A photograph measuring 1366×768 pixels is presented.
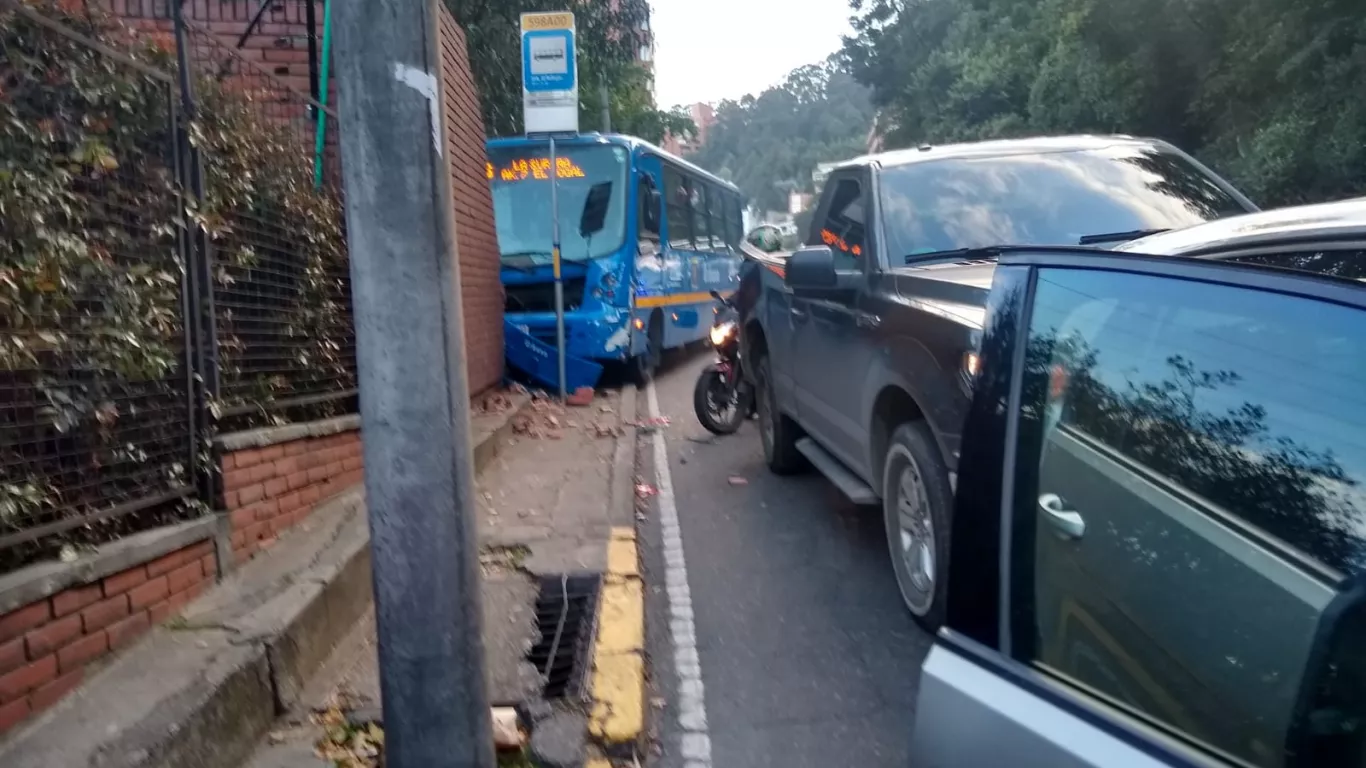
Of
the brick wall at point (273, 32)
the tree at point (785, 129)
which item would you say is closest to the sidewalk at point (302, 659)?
the brick wall at point (273, 32)

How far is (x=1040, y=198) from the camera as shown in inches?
239

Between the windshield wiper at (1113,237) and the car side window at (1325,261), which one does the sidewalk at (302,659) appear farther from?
the car side window at (1325,261)

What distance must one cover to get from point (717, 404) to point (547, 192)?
4898 millimetres

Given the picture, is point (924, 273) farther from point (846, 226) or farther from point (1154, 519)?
point (1154, 519)

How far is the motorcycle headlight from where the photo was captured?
33.4 ft

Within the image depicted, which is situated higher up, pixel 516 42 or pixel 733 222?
pixel 516 42

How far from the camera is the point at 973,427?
8.02 feet

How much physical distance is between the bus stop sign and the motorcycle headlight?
2.62 metres

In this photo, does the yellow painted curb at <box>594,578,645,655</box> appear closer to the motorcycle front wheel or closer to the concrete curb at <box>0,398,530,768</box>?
the concrete curb at <box>0,398,530,768</box>

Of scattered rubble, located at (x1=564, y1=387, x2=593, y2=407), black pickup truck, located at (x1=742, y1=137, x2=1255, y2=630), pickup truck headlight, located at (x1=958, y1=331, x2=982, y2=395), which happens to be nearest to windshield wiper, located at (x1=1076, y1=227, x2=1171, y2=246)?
black pickup truck, located at (x1=742, y1=137, x2=1255, y2=630)

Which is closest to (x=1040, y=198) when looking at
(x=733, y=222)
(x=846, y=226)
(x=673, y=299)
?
(x=846, y=226)

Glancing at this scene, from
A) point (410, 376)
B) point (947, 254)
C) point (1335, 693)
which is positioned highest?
point (947, 254)

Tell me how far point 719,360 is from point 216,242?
5.71 meters

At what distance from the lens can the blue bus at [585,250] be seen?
13.7 m
